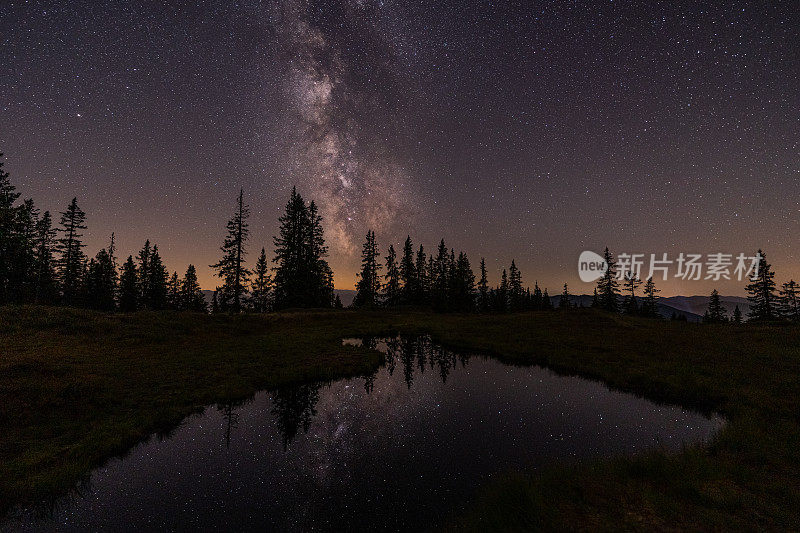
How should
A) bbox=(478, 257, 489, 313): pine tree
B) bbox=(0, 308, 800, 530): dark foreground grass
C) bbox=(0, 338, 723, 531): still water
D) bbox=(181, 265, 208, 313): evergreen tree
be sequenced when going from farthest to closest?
bbox=(478, 257, 489, 313): pine tree
bbox=(181, 265, 208, 313): evergreen tree
bbox=(0, 338, 723, 531): still water
bbox=(0, 308, 800, 530): dark foreground grass

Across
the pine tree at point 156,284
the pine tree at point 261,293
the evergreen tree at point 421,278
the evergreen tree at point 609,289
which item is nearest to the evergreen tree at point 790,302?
the evergreen tree at point 609,289

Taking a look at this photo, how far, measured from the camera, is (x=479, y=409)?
464 inches

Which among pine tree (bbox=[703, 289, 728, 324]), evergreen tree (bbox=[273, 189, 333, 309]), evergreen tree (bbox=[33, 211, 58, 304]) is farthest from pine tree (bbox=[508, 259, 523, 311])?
evergreen tree (bbox=[33, 211, 58, 304])

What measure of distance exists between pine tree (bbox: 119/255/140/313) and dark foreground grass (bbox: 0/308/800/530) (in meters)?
47.3

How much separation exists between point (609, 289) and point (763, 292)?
25.8 m

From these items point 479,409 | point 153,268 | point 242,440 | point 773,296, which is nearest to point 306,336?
point 242,440

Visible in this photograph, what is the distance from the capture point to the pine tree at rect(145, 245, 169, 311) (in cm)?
5919

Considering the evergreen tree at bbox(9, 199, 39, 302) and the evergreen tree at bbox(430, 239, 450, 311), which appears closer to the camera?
the evergreen tree at bbox(9, 199, 39, 302)

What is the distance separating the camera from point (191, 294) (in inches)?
2655

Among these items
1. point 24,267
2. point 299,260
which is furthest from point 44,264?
point 299,260

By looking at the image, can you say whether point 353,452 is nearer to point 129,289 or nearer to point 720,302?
point 129,289

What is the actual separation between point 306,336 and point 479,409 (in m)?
18.4

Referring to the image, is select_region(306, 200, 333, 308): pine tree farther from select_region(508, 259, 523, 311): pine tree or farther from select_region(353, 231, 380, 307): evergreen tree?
select_region(508, 259, 523, 311): pine tree

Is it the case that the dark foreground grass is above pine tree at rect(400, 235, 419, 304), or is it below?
below
